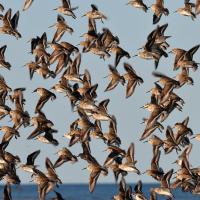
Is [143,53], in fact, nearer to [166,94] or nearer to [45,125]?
[166,94]

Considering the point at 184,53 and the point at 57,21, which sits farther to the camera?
the point at 57,21

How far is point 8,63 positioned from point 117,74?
4.25 metres

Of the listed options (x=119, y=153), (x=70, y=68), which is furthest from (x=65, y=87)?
(x=119, y=153)

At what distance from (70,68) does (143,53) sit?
3.28 m

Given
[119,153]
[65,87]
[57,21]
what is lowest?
[119,153]

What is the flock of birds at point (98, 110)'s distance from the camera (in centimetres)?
3781

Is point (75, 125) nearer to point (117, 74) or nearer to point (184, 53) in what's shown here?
point (117, 74)

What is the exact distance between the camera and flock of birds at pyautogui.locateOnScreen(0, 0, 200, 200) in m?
37.8

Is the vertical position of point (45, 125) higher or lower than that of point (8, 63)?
lower

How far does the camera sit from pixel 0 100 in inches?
1540

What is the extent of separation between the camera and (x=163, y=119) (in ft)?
122

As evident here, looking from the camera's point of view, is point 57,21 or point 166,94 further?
point 57,21

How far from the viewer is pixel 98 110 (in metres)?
38.0

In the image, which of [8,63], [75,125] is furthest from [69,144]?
[8,63]
